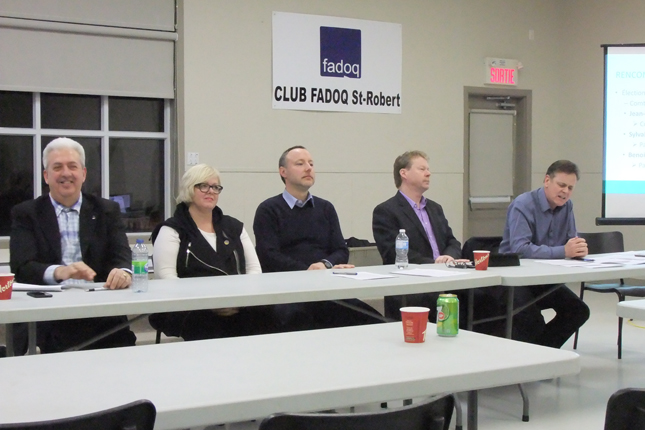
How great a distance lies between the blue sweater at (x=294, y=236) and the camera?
12.8ft

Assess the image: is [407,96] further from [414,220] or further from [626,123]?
[414,220]

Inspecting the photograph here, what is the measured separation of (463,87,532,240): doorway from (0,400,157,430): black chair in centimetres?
645

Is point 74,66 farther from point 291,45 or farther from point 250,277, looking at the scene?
point 250,277

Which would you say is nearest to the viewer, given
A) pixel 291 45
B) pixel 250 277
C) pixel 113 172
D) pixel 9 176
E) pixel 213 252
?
pixel 250 277

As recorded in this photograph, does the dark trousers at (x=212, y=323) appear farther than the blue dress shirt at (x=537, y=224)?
No

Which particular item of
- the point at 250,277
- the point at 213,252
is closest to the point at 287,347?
the point at 250,277

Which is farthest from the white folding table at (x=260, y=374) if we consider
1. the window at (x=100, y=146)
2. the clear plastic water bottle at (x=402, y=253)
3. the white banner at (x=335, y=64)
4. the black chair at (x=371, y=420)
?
the white banner at (x=335, y=64)

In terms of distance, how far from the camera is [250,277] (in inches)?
126

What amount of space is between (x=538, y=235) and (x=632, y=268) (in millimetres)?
765

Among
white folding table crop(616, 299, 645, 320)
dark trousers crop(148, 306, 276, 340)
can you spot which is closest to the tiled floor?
dark trousers crop(148, 306, 276, 340)

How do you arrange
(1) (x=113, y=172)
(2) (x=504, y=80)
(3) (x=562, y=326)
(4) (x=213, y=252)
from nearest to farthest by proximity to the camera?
(4) (x=213, y=252)
(3) (x=562, y=326)
(1) (x=113, y=172)
(2) (x=504, y=80)

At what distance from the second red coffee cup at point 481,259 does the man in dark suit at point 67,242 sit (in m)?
1.62

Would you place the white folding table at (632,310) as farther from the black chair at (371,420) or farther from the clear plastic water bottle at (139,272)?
the clear plastic water bottle at (139,272)

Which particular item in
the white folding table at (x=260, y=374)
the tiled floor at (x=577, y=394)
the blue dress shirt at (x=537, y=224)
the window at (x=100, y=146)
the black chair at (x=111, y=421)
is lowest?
the tiled floor at (x=577, y=394)
